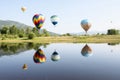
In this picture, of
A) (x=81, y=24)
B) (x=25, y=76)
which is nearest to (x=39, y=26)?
(x=81, y=24)

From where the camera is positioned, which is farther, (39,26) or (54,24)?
(54,24)

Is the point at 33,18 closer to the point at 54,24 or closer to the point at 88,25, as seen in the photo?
the point at 54,24

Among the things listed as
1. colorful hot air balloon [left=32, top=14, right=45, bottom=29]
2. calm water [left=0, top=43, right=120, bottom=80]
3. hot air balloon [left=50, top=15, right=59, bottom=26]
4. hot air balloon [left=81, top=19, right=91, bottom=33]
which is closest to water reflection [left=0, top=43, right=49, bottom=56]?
calm water [left=0, top=43, right=120, bottom=80]

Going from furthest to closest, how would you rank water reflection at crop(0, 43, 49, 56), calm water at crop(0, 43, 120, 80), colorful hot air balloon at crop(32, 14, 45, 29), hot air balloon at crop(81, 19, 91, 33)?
hot air balloon at crop(81, 19, 91, 33), colorful hot air balloon at crop(32, 14, 45, 29), water reflection at crop(0, 43, 49, 56), calm water at crop(0, 43, 120, 80)

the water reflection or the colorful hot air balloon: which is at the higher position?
the colorful hot air balloon

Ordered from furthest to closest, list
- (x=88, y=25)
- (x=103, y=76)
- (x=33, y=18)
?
1. (x=88, y=25)
2. (x=33, y=18)
3. (x=103, y=76)

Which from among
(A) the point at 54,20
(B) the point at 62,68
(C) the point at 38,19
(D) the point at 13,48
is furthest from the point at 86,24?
(B) the point at 62,68

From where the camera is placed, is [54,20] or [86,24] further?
[86,24]

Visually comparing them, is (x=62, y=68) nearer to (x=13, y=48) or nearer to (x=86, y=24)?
(x=13, y=48)

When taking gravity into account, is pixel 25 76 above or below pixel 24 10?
below

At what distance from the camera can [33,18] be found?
9469 cm

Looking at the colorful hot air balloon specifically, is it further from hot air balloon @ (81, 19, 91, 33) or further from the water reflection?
hot air balloon @ (81, 19, 91, 33)

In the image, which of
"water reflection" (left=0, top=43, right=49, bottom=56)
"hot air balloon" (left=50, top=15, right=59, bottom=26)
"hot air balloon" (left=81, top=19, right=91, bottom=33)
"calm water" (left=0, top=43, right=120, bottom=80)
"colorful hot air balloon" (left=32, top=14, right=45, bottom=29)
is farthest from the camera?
"hot air balloon" (left=81, top=19, right=91, bottom=33)

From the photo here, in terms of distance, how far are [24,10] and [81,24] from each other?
28930mm
